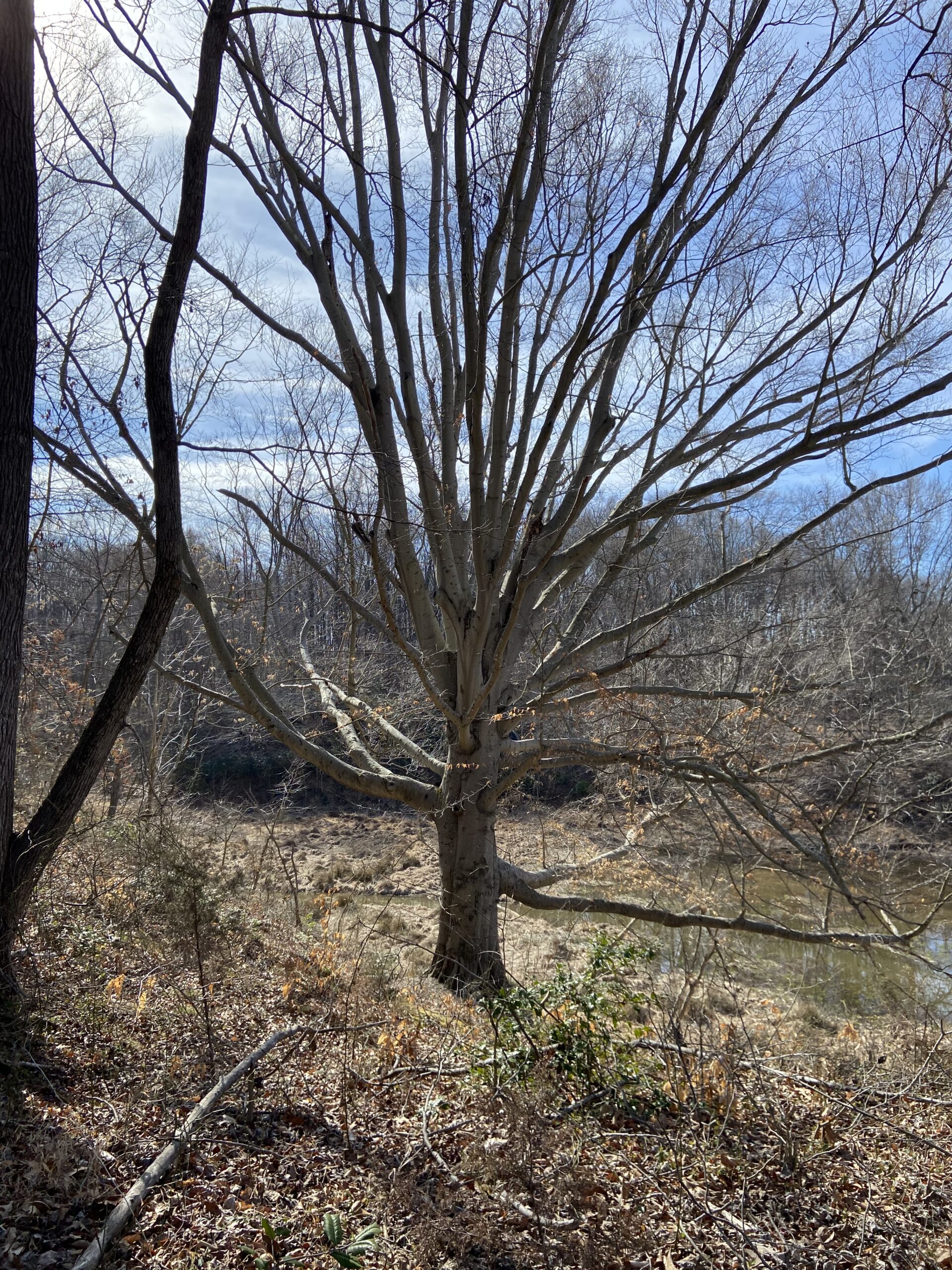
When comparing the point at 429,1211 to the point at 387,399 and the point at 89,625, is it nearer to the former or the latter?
the point at 387,399

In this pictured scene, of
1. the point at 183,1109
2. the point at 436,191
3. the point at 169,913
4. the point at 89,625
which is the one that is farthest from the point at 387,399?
the point at 89,625

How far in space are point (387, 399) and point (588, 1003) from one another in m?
5.47

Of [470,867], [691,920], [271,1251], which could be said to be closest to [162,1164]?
[271,1251]

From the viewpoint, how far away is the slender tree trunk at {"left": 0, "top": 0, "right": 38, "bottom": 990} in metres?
3.94

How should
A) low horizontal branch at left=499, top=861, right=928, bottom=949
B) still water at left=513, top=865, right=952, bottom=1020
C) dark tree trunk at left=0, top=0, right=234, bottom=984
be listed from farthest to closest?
1. still water at left=513, top=865, right=952, bottom=1020
2. low horizontal branch at left=499, top=861, right=928, bottom=949
3. dark tree trunk at left=0, top=0, right=234, bottom=984

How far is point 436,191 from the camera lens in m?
7.56

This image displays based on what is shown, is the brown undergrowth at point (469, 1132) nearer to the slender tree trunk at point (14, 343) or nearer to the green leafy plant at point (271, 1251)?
the green leafy plant at point (271, 1251)

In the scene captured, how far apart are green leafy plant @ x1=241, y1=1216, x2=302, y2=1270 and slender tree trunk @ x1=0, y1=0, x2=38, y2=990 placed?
2280 millimetres

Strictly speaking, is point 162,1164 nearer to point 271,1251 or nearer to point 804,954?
point 271,1251

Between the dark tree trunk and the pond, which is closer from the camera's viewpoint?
the dark tree trunk

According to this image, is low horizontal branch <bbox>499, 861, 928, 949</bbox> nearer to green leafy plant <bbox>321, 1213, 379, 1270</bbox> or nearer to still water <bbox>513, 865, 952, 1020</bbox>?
still water <bbox>513, 865, 952, 1020</bbox>

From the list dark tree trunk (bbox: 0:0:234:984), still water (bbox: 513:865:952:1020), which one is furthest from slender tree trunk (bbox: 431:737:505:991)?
dark tree trunk (bbox: 0:0:234:984)

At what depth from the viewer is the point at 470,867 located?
7.84 meters

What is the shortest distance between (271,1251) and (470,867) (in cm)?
502
